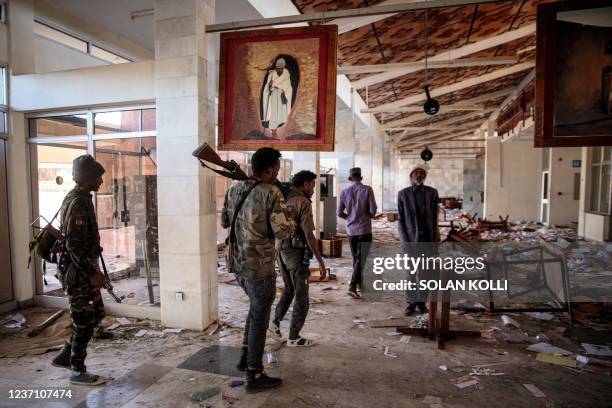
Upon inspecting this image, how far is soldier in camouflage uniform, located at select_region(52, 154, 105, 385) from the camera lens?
2877mm

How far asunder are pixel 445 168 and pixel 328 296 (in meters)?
27.8

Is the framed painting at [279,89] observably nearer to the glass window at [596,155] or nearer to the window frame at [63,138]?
the window frame at [63,138]

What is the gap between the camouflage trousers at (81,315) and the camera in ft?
9.60

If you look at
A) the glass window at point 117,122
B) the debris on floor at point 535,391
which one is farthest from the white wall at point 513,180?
the glass window at point 117,122

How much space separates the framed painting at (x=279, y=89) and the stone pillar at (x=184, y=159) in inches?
12.6

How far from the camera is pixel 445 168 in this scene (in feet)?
100

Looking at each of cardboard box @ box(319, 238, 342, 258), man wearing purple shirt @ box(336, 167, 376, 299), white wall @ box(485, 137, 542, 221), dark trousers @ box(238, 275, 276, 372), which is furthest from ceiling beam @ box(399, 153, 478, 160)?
dark trousers @ box(238, 275, 276, 372)

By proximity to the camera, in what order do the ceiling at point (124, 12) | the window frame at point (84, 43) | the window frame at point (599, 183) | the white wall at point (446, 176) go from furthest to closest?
the white wall at point (446, 176) < the window frame at point (599, 183) < the window frame at point (84, 43) < the ceiling at point (124, 12)

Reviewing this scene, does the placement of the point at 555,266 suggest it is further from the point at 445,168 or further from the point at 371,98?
the point at 445,168

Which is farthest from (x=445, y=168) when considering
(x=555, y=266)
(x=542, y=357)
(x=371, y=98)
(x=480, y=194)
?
(x=542, y=357)

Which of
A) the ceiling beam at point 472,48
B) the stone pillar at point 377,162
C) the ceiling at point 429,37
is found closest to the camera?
the ceiling at point 429,37

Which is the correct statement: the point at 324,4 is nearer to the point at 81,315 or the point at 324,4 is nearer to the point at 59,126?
the point at 59,126

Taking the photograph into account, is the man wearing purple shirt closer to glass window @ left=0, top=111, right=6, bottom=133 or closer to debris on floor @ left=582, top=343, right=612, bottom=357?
debris on floor @ left=582, top=343, right=612, bottom=357

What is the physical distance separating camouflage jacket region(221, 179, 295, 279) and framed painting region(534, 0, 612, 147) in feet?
7.70
